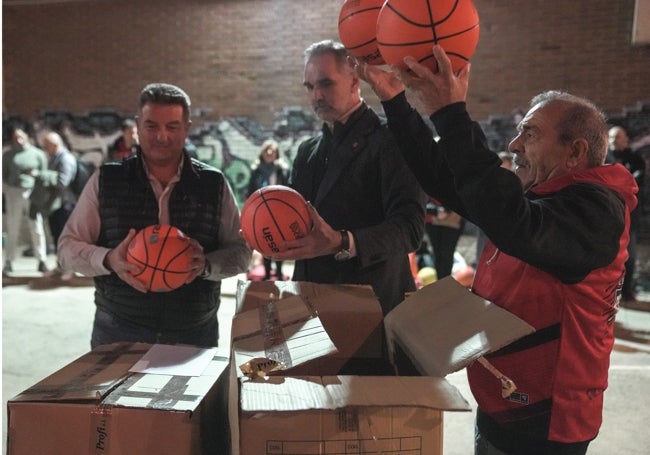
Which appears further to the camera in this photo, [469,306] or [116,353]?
[116,353]

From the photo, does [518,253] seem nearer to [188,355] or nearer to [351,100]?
[188,355]

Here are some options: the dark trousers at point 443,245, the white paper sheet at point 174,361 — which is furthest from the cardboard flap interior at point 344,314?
the dark trousers at point 443,245

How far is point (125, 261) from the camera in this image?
7.23 ft

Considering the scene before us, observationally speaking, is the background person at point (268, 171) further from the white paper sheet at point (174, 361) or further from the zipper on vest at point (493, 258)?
the zipper on vest at point (493, 258)

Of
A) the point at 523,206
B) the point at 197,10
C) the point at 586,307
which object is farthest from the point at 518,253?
the point at 197,10

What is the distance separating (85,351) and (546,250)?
15.6 ft

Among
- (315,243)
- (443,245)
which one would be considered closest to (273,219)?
(315,243)

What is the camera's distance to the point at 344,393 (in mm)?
1062

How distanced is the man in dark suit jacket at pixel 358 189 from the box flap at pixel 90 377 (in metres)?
0.90

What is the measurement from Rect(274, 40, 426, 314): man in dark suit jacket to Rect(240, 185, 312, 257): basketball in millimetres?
195

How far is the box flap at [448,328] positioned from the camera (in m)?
1.22

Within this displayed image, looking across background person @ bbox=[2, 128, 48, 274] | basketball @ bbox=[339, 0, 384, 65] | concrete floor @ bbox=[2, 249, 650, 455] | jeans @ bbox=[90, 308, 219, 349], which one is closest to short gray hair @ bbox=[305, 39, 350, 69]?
basketball @ bbox=[339, 0, 384, 65]

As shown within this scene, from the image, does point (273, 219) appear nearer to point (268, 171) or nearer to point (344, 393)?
point (344, 393)

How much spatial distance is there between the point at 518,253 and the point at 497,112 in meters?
8.12
